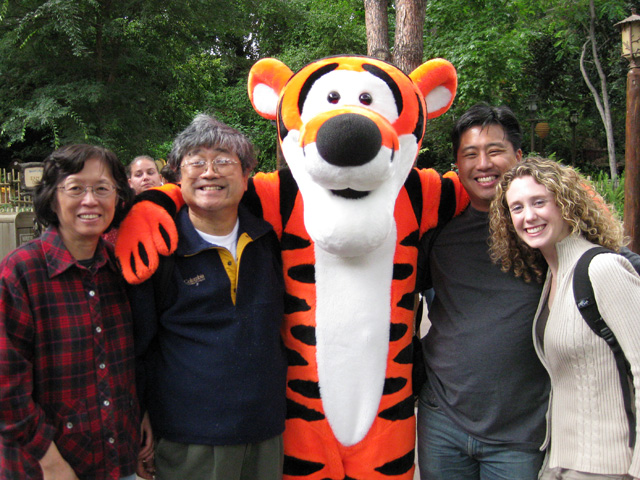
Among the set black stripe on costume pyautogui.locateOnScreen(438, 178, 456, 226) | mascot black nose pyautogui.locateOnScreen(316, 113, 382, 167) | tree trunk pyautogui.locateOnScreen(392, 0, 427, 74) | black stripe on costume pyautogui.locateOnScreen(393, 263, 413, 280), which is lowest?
black stripe on costume pyautogui.locateOnScreen(393, 263, 413, 280)

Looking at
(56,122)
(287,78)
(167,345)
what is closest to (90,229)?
(167,345)

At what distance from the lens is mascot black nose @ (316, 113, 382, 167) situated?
1814 millimetres

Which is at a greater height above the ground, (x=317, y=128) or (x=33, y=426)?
(x=317, y=128)

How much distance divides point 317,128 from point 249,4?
8.56m

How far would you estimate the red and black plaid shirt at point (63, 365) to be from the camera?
64.3 inches

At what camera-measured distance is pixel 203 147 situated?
204 centimetres

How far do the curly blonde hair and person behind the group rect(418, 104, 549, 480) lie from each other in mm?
73

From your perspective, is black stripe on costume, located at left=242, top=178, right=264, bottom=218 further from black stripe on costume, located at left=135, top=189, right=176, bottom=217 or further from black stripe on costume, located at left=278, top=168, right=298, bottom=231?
black stripe on costume, located at left=135, top=189, right=176, bottom=217

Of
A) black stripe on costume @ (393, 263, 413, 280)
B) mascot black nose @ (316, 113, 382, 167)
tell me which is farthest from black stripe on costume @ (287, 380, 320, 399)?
mascot black nose @ (316, 113, 382, 167)

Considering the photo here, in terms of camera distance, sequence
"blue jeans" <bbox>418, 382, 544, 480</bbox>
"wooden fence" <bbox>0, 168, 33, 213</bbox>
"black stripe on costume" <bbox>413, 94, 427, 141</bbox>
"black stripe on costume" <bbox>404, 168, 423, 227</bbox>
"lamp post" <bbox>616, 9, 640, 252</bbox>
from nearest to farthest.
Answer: "blue jeans" <bbox>418, 382, 544, 480</bbox> < "black stripe on costume" <bbox>413, 94, 427, 141</bbox> < "black stripe on costume" <bbox>404, 168, 423, 227</bbox> < "lamp post" <bbox>616, 9, 640, 252</bbox> < "wooden fence" <bbox>0, 168, 33, 213</bbox>

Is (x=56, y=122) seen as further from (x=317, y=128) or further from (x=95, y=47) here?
(x=317, y=128)

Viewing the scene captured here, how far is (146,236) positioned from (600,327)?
1.57 meters

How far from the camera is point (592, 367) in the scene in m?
1.75

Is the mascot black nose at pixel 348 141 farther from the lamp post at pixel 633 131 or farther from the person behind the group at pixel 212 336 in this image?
the lamp post at pixel 633 131
